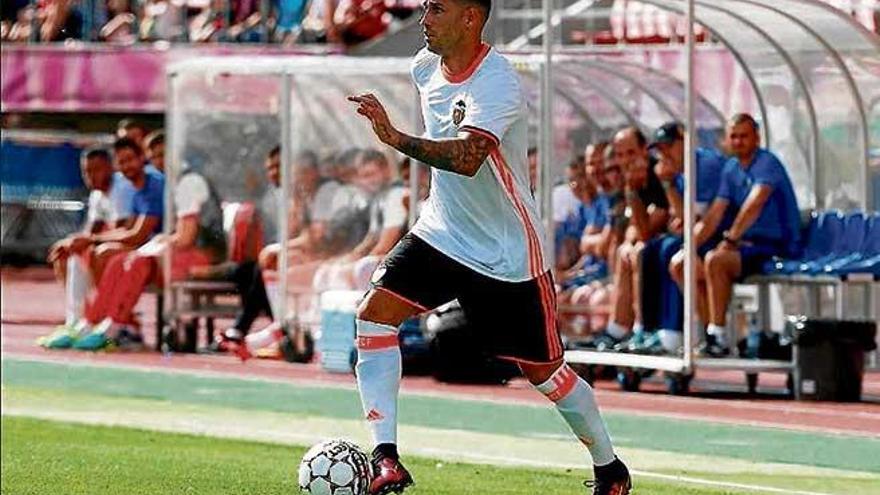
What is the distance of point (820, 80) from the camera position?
61.9 ft

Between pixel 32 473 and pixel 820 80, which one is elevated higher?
pixel 820 80

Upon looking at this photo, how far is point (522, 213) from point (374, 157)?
35.8 ft

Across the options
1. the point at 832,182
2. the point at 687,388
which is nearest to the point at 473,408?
the point at 687,388

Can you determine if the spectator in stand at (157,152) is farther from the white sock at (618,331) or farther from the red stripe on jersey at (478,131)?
the red stripe on jersey at (478,131)

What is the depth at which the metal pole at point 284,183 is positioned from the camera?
2166cm

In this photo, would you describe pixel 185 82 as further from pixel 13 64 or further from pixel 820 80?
pixel 13 64

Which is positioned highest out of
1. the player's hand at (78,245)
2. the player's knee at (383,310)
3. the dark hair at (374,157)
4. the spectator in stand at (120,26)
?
the spectator in stand at (120,26)

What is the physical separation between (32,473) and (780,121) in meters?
8.44

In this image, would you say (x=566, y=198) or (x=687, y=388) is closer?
(x=687, y=388)

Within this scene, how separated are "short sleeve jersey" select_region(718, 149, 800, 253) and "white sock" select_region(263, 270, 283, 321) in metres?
A: 5.09

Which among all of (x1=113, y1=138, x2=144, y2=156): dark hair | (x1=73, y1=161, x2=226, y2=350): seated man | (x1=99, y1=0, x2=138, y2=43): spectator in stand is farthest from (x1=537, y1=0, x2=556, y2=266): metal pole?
(x1=99, y1=0, x2=138, y2=43): spectator in stand

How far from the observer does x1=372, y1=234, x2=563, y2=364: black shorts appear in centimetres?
1065

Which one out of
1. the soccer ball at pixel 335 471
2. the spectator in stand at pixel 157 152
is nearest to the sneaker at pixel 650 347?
the spectator in stand at pixel 157 152

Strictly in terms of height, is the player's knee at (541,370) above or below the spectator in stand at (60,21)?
below
